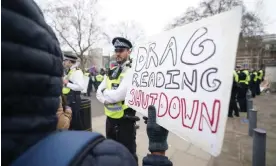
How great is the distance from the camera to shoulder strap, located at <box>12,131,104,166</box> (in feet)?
2.06

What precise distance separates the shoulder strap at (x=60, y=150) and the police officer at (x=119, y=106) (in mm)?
1844

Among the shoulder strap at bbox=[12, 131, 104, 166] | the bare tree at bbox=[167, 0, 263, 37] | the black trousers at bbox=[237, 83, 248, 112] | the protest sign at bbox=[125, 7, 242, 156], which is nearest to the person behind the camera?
the shoulder strap at bbox=[12, 131, 104, 166]

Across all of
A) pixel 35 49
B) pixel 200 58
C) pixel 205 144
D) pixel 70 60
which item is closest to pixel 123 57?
pixel 200 58

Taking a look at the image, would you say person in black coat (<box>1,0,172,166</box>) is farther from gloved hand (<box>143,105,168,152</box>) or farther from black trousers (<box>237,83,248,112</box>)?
black trousers (<box>237,83,248,112</box>)

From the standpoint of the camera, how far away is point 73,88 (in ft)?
15.2

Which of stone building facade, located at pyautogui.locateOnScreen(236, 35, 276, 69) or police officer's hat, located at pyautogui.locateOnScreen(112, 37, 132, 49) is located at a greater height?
stone building facade, located at pyautogui.locateOnScreen(236, 35, 276, 69)

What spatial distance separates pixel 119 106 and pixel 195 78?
5.18ft

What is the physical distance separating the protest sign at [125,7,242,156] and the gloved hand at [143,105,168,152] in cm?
4

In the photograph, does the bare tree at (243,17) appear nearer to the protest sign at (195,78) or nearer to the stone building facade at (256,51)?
the stone building facade at (256,51)

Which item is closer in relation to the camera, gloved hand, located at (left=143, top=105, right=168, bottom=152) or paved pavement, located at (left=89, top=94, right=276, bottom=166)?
gloved hand, located at (left=143, top=105, right=168, bottom=152)

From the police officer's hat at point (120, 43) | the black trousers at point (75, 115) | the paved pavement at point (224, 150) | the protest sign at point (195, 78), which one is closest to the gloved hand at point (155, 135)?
the protest sign at point (195, 78)

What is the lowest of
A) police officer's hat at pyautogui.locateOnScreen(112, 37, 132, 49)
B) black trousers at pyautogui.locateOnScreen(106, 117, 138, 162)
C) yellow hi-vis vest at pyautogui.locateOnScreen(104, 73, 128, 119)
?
black trousers at pyautogui.locateOnScreen(106, 117, 138, 162)

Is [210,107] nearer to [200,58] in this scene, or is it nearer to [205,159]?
[200,58]

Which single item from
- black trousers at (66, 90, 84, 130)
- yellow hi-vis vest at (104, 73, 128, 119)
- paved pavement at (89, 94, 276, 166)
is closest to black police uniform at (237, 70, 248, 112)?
paved pavement at (89, 94, 276, 166)
